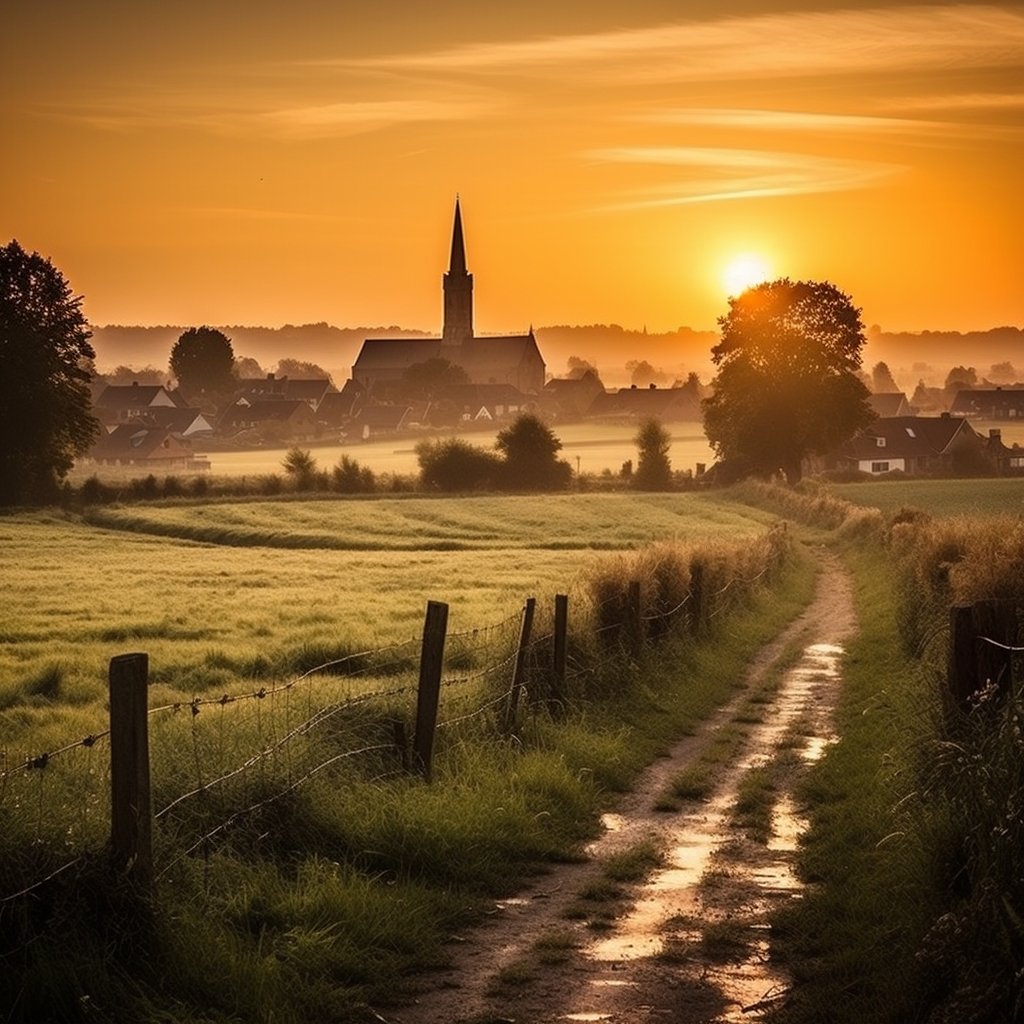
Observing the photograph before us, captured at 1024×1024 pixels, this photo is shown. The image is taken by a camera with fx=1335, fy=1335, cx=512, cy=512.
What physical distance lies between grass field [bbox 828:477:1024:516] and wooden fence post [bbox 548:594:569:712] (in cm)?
4698

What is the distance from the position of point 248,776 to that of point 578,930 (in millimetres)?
2567

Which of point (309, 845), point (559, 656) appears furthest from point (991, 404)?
point (309, 845)

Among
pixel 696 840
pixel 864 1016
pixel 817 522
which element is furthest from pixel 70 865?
pixel 817 522

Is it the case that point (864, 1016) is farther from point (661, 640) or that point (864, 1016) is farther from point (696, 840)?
point (661, 640)

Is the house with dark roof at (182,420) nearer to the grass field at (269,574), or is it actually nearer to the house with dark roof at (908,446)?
the house with dark roof at (908,446)

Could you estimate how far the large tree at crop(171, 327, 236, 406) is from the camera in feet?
604

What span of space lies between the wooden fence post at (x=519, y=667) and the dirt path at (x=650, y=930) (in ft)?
4.79

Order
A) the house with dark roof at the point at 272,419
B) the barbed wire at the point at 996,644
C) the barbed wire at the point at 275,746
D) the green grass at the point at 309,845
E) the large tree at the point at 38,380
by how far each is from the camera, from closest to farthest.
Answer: the green grass at the point at 309,845
the barbed wire at the point at 275,746
the barbed wire at the point at 996,644
the large tree at the point at 38,380
the house with dark roof at the point at 272,419

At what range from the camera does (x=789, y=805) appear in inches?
500

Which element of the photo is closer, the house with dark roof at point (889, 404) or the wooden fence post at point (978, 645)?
the wooden fence post at point (978, 645)

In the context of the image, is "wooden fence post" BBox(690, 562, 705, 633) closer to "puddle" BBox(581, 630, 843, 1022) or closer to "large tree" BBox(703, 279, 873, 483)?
"puddle" BBox(581, 630, 843, 1022)

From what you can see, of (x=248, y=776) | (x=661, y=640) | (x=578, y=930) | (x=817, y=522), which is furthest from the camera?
(x=817, y=522)

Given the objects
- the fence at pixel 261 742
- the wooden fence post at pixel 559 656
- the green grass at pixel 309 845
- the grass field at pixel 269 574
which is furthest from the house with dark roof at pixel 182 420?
the wooden fence post at pixel 559 656

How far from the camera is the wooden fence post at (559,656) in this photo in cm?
1493
